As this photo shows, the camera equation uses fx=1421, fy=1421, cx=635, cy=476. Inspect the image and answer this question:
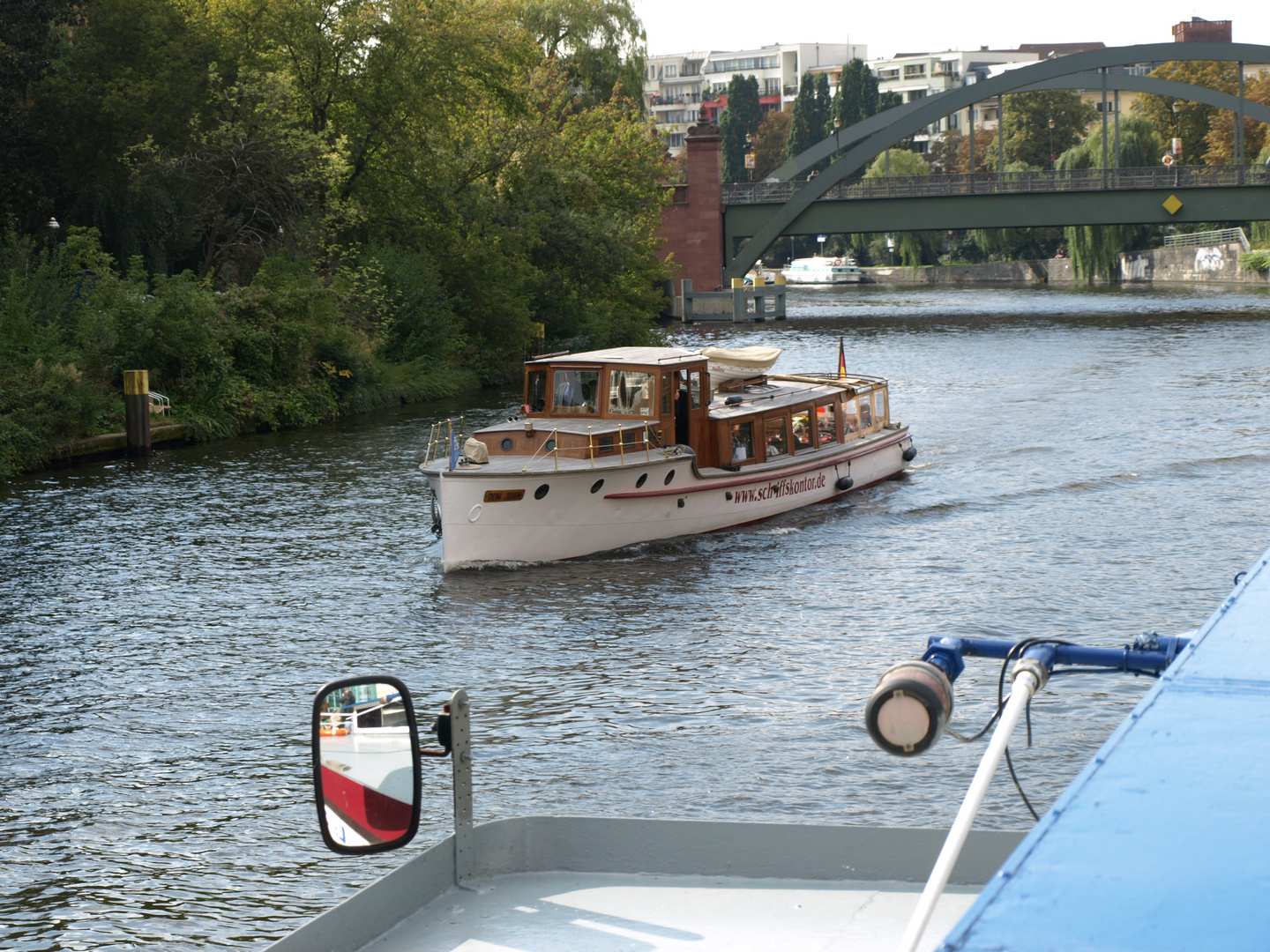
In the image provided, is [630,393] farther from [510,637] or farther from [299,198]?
[299,198]

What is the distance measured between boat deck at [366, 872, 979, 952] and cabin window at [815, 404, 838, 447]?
20521 mm

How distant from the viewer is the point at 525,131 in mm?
47688

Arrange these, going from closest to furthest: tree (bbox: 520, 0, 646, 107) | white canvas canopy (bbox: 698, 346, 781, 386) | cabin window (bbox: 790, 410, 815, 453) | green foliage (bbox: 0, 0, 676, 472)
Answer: cabin window (bbox: 790, 410, 815, 453), white canvas canopy (bbox: 698, 346, 781, 386), green foliage (bbox: 0, 0, 676, 472), tree (bbox: 520, 0, 646, 107)

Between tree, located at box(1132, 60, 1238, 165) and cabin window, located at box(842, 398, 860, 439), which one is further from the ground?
tree, located at box(1132, 60, 1238, 165)

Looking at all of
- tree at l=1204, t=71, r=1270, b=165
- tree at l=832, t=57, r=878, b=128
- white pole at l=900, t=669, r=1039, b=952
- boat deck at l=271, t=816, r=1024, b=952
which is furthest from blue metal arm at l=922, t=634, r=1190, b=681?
tree at l=832, t=57, r=878, b=128

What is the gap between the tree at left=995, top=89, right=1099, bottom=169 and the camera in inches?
4798

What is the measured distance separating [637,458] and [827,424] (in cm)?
572

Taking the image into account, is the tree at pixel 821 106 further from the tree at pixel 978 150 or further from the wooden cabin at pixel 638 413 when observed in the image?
the wooden cabin at pixel 638 413

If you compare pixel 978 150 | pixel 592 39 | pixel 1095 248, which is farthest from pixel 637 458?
pixel 978 150

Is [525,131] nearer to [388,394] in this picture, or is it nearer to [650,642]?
[388,394]

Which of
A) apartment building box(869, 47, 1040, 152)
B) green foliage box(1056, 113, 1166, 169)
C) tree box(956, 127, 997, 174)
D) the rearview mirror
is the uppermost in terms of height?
apartment building box(869, 47, 1040, 152)

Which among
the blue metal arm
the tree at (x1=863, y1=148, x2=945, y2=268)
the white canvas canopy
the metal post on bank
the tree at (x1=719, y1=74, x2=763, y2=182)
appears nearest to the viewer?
the blue metal arm

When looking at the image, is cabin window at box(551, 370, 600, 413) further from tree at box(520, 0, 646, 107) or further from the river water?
tree at box(520, 0, 646, 107)

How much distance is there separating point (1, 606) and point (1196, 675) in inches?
657
